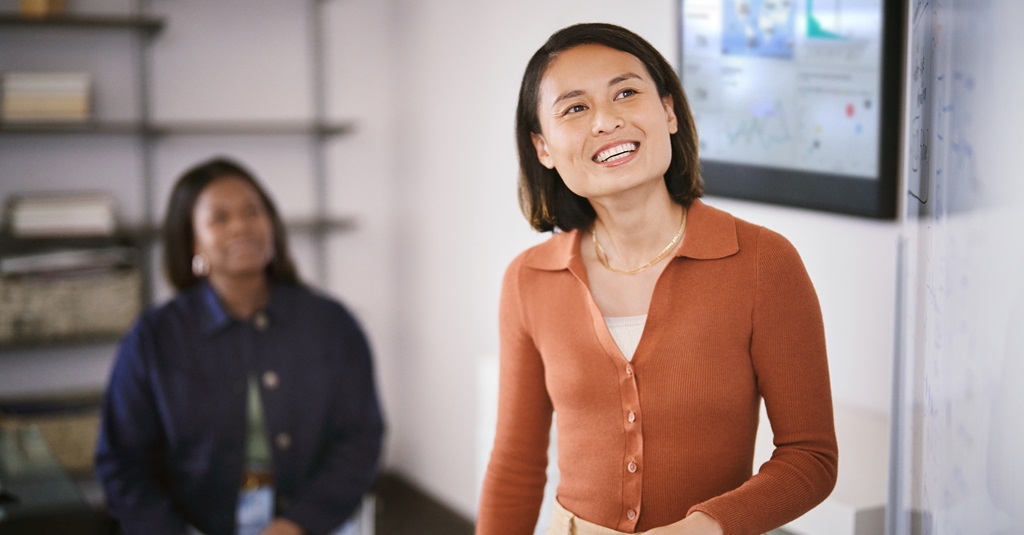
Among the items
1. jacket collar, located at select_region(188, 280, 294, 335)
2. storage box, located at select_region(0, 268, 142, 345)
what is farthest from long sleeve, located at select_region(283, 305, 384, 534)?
storage box, located at select_region(0, 268, 142, 345)

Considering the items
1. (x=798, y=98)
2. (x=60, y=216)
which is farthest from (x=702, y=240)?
(x=60, y=216)

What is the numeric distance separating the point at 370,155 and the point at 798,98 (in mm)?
2351

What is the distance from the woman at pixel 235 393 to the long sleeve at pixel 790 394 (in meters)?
1.28

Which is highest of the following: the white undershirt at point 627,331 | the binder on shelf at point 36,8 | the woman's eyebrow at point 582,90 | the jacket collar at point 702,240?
the binder on shelf at point 36,8

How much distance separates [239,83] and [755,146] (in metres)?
2.37

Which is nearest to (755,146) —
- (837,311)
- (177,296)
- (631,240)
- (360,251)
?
(837,311)

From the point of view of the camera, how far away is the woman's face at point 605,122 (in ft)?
3.95

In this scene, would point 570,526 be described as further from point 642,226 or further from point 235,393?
point 235,393

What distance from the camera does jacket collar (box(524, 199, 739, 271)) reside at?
1211 mm

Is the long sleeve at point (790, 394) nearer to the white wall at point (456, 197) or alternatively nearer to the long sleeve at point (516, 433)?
the long sleeve at point (516, 433)

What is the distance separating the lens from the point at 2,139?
3.56m

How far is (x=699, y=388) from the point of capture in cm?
120

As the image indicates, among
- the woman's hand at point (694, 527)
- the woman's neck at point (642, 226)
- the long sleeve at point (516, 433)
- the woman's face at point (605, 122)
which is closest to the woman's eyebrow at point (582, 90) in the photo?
the woman's face at point (605, 122)

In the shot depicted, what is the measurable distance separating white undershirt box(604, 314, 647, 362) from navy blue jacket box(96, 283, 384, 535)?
116cm
